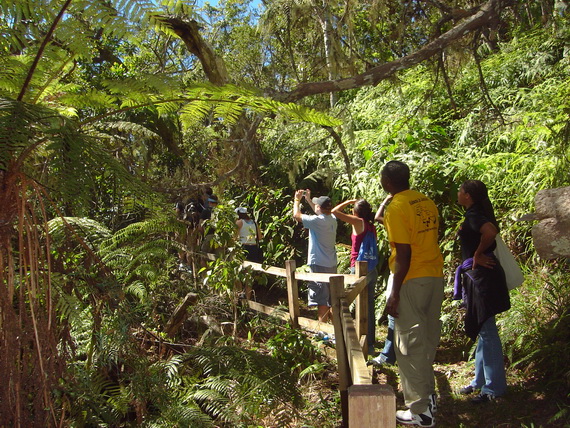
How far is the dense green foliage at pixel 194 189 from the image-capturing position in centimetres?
223

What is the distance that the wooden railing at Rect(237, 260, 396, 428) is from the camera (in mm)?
2014

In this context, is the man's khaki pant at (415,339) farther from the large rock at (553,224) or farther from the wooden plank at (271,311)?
the wooden plank at (271,311)

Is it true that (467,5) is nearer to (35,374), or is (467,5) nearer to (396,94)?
(396,94)

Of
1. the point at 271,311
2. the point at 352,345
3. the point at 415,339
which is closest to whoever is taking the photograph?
the point at 352,345

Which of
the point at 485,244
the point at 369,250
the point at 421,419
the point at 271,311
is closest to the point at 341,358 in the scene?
the point at 421,419

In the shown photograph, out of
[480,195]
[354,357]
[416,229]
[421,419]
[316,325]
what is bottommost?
[421,419]

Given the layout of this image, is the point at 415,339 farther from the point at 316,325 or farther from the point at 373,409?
the point at 316,325

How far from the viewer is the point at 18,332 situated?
213 centimetres

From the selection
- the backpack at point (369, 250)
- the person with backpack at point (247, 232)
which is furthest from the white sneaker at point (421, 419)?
the person with backpack at point (247, 232)

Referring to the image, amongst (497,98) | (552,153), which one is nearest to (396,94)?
(497,98)

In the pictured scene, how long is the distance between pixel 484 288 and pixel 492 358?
56cm

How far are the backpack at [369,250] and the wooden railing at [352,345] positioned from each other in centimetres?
32

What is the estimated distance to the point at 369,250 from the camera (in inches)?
234

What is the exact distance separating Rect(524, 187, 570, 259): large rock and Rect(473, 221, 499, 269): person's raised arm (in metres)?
0.87
